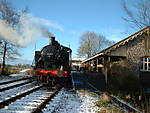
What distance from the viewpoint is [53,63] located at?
55.0 feet

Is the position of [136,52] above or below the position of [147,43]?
below

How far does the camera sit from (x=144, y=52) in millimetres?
21797

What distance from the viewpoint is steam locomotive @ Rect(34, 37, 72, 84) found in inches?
616

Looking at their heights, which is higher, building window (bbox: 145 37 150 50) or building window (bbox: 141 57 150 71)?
building window (bbox: 145 37 150 50)

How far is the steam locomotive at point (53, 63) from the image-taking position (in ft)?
51.3

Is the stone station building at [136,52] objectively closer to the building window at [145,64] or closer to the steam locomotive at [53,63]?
the building window at [145,64]

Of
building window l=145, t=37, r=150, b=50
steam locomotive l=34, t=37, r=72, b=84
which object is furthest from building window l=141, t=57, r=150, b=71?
steam locomotive l=34, t=37, r=72, b=84

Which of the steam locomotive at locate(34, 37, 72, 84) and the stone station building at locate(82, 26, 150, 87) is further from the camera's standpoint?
the stone station building at locate(82, 26, 150, 87)

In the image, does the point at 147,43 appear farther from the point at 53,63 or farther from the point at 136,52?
the point at 53,63

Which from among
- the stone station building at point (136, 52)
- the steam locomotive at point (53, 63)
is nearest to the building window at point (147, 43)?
the stone station building at point (136, 52)

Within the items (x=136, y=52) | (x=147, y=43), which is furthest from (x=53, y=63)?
(x=147, y=43)

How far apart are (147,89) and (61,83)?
8.31 metres

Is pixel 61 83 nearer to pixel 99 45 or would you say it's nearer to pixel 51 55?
pixel 51 55

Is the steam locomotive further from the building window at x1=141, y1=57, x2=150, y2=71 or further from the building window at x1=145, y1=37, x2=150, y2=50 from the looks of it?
the building window at x1=141, y1=57, x2=150, y2=71
